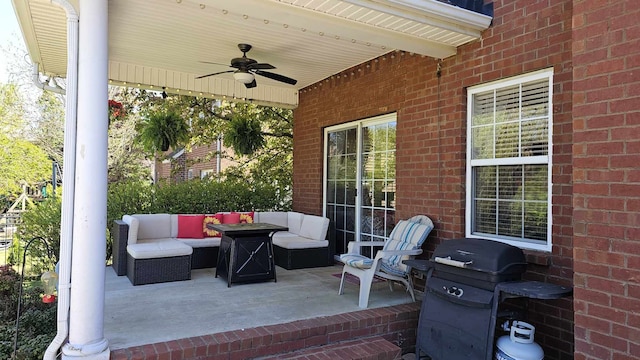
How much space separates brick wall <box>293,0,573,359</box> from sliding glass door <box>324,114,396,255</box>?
0.28m

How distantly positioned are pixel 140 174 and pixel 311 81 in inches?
364

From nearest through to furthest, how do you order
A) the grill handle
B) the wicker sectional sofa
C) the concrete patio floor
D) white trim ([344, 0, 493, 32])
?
the grill handle
the concrete patio floor
white trim ([344, 0, 493, 32])
the wicker sectional sofa

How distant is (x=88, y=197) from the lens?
9.58ft

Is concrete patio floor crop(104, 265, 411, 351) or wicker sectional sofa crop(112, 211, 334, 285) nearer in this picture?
concrete patio floor crop(104, 265, 411, 351)

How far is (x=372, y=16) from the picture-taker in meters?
3.75

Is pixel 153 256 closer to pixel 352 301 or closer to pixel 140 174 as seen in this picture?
pixel 352 301

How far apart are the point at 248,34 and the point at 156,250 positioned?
2812mm

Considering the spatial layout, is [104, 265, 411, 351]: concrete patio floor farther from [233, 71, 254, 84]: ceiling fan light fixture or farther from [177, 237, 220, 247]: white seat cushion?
[233, 71, 254, 84]: ceiling fan light fixture

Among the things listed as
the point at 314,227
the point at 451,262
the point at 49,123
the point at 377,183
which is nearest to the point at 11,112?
the point at 49,123

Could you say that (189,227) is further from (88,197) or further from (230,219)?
(88,197)

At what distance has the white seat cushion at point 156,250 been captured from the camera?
4.92 metres

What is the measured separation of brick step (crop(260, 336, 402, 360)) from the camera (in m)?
3.34

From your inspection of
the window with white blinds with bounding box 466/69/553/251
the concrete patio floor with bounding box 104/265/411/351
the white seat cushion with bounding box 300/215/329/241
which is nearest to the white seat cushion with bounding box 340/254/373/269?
the concrete patio floor with bounding box 104/265/411/351

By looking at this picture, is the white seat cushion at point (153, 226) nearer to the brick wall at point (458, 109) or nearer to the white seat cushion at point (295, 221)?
the white seat cushion at point (295, 221)
